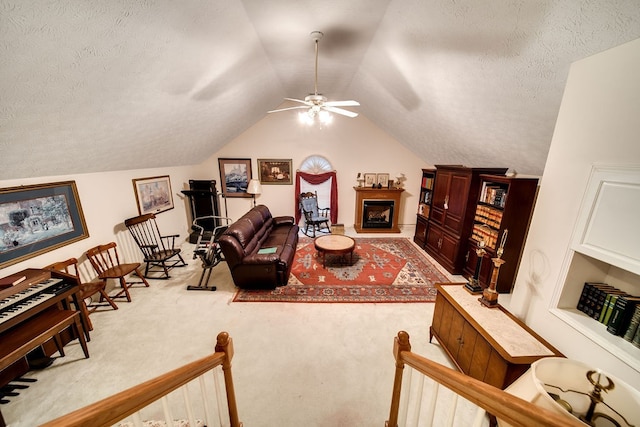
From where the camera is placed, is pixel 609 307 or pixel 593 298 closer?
pixel 609 307

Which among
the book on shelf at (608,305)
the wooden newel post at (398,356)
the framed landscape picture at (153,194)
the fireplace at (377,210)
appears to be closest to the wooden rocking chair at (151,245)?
the framed landscape picture at (153,194)

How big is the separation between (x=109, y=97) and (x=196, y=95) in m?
1.05

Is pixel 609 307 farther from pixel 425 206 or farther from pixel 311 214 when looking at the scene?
pixel 311 214

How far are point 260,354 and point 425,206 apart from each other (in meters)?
4.65

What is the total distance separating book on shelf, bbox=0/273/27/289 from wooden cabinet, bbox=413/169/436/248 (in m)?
6.16

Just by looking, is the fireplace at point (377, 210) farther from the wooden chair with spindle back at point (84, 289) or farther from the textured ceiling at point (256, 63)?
the wooden chair with spindle back at point (84, 289)

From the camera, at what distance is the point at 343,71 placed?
3848mm

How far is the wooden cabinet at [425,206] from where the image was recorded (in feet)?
17.6

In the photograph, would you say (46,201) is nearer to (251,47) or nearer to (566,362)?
(251,47)

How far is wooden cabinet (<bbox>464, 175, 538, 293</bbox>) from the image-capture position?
334cm

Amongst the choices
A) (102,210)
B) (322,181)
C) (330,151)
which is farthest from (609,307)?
(102,210)

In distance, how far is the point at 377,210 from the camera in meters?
6.39

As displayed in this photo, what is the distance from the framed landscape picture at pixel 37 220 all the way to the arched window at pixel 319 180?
4299 mm

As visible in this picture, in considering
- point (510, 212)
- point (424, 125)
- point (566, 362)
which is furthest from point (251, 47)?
point (510, 212)
